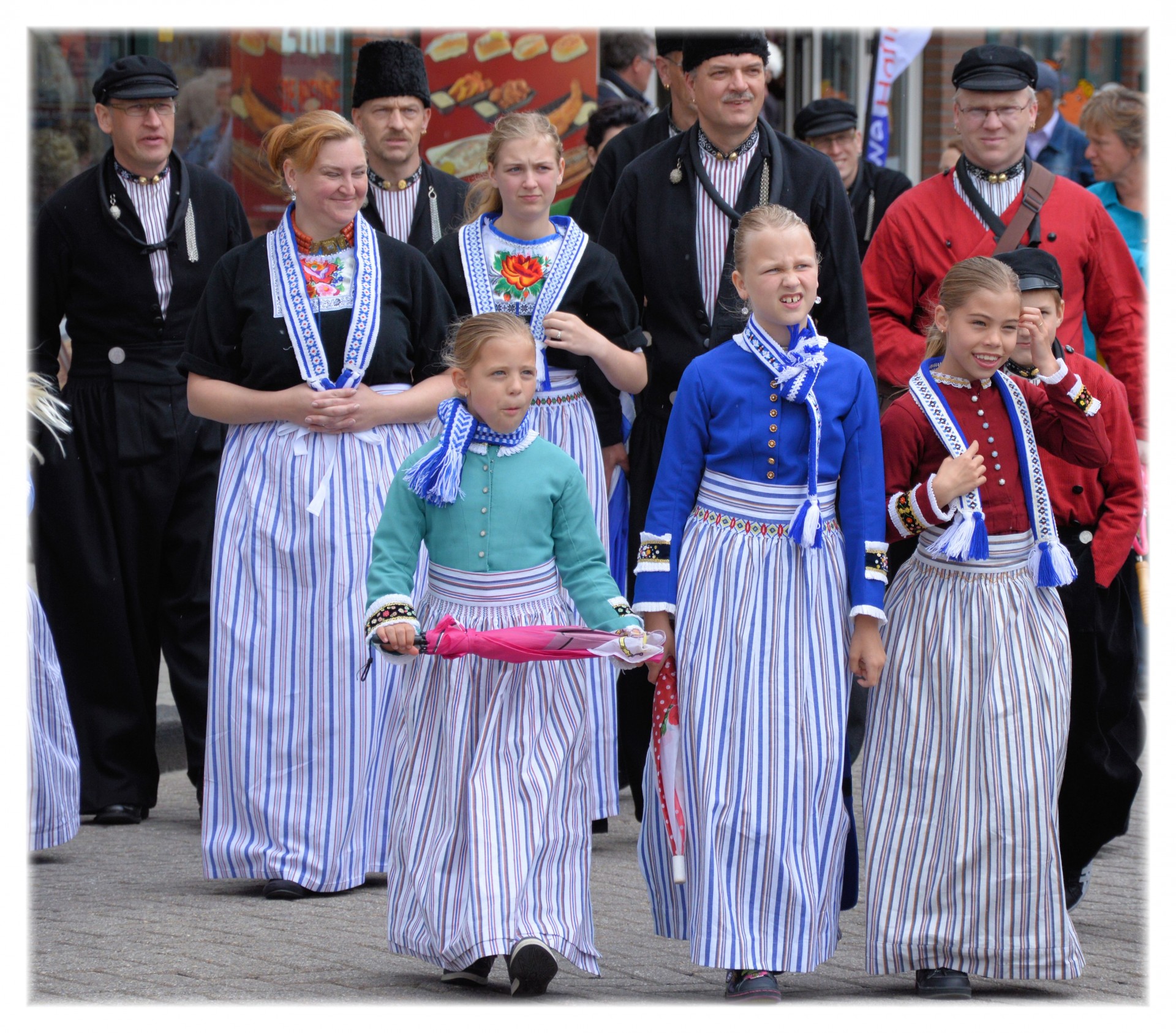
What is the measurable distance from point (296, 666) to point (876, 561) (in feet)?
6.40

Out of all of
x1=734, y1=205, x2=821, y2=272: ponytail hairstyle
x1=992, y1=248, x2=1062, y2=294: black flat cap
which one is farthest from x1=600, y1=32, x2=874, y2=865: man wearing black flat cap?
x1=734, y1=205, x2=821, y2=272: ponytail hairstyle

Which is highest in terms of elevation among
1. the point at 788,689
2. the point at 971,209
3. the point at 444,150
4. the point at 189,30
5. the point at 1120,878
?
the point at 189,30

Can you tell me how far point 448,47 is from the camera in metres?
10.7

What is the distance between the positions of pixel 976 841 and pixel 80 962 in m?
2.22

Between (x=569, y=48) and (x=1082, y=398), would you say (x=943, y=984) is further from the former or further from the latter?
(x=569, y=48)

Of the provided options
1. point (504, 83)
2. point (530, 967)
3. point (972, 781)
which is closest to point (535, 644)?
point (530, 967)

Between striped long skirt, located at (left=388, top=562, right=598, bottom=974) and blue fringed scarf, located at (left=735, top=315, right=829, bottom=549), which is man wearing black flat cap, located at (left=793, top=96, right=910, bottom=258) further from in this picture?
striped long skirt, located at (left=388, top=562, right=598, bottom=974)

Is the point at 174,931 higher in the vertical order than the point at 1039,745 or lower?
lower

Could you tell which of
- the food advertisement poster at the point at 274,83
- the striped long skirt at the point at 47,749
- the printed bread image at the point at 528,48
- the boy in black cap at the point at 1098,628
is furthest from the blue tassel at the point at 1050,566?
the food advertisement poster at the point at 274,83

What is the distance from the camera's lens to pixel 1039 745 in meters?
4.64

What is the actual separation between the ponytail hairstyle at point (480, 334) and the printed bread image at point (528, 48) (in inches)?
247

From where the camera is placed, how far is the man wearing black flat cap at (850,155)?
28.6ft

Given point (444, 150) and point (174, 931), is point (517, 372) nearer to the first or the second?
point (174, 931)

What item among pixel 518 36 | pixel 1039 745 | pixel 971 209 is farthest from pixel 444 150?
pixel 1039 745
